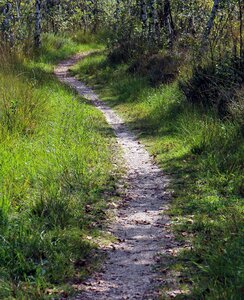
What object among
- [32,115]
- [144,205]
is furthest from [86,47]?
[144,205]

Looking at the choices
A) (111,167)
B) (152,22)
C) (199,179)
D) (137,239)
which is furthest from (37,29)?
(137,239)

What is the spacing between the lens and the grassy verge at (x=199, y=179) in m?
4.87

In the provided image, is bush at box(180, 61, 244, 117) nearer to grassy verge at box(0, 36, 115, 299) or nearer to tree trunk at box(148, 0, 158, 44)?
grassy verge at box(0, 36, 115, 299)

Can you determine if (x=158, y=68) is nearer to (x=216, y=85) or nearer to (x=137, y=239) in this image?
(x=216, y=85)

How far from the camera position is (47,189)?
6.89 metres

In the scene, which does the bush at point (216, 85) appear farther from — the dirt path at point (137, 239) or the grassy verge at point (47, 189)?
the grassy verge at point (47, 189)

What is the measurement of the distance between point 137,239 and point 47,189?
1.44 m

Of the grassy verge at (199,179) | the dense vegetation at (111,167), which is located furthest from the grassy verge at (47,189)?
the grassy verge at (199,179)

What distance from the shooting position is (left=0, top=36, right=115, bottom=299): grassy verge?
5.12 metres

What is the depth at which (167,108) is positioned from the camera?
41.0ft

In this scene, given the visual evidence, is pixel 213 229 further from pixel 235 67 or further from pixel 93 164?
pixel 235 67

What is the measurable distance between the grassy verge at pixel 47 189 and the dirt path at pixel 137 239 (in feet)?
0.73

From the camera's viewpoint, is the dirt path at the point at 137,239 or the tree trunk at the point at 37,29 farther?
the tree trunk at the point at 37,29

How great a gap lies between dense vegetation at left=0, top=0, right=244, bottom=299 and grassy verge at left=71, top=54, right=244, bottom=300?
2cm
